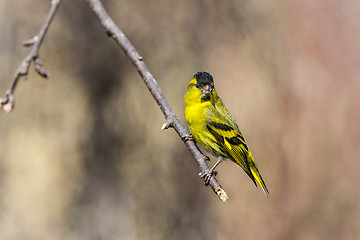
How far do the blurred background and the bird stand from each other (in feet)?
9.97

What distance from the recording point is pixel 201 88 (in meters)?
4.30

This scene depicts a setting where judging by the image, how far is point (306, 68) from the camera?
299 inches

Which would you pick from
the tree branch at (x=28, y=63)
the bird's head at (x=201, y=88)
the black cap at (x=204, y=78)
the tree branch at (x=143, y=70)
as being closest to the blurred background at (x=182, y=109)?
the bird's head at (x=201, y=88)

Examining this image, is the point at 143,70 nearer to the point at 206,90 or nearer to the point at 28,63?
the point at 28,63

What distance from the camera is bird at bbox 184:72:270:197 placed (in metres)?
4.33

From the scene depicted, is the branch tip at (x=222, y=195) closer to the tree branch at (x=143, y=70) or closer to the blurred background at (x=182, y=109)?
the tree branch at (x=143, y=70)

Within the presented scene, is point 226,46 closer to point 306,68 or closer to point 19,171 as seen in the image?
point 306,68

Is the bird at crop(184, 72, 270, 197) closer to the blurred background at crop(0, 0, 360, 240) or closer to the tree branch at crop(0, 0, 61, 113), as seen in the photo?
the tree branch at crop(0, 0, 61, 113)

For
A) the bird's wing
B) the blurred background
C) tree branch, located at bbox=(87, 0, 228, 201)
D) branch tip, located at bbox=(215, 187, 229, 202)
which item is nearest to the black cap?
the bird's wing

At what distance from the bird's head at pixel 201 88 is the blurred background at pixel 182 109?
10.3 ft

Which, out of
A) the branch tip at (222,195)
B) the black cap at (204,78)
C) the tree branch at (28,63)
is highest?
the black cap at (204,78)

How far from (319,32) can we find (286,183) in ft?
7.84

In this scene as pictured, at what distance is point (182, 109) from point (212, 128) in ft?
10.7

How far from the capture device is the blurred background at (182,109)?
7.51m
